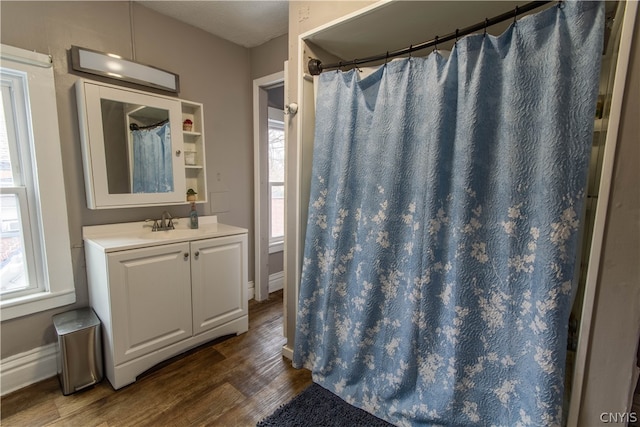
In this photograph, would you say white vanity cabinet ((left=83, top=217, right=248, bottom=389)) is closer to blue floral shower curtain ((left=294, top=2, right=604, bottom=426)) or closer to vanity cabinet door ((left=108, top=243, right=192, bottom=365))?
vanity cabinet door ((left=108, top=243, right=192, bottom=365))

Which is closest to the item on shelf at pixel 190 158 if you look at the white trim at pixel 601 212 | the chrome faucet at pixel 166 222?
the chrome faucet at pixel 166 222

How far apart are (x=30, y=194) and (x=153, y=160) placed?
675mm

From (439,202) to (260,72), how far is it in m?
2.09

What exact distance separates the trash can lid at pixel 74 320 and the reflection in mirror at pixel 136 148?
77 centimetres

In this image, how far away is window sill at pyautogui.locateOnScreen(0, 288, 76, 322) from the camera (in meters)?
1.55

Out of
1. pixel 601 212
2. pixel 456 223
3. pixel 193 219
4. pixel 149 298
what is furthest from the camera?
pixel 193 219

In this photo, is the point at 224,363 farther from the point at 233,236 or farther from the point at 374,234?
the point at 374,234

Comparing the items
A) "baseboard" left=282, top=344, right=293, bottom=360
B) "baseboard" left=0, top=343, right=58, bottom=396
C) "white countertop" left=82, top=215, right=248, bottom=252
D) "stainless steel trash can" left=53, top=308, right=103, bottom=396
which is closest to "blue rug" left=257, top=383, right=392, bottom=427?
"baseboard" left=282, top=344, right=293, bottom=360

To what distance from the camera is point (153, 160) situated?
6.52 ft

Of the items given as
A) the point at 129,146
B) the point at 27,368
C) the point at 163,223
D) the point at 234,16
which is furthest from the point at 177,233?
the point at 234,16

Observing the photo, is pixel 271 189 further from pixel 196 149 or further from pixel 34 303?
pixel 34 303

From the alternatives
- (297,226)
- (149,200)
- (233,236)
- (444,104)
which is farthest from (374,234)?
(149,200)

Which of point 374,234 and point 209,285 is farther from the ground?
point 374,234

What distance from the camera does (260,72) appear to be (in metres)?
2.53
